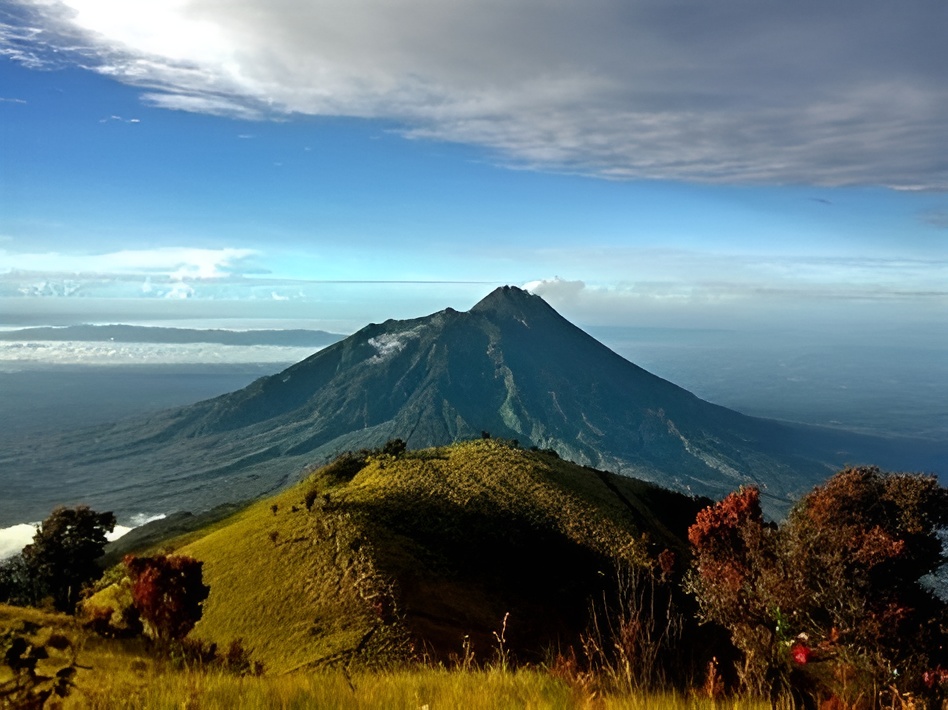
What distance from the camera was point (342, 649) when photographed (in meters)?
22.3

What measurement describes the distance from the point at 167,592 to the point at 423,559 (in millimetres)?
16604

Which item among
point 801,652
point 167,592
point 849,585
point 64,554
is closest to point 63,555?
point 64,554

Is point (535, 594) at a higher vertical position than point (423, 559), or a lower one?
lower

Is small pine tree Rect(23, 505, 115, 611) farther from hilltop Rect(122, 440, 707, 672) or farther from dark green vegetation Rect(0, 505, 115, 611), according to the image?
hilltop Rect(122, 440, 707, 672)

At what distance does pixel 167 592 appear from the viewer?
15875 millimetres

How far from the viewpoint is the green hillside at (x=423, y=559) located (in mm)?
24312

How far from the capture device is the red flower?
1262 centimetres

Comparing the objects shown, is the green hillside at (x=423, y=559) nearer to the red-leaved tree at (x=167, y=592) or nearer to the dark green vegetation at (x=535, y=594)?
the dark green vegetation at (x=535, y=594)

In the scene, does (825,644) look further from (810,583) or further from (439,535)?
(439,535)

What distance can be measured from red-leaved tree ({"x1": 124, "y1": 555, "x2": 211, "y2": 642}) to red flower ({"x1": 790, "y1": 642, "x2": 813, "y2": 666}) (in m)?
12.1

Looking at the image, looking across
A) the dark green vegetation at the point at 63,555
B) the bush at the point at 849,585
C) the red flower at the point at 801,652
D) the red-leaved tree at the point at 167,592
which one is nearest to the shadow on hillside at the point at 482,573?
the red-leaved tree at the point at 167,592

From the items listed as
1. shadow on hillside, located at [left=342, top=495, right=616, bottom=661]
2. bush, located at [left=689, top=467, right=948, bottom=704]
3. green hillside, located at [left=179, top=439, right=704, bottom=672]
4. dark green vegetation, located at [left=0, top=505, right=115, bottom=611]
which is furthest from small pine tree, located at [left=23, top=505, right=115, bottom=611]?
bush, located at [left=689, top=467, right=948, bottom=704]

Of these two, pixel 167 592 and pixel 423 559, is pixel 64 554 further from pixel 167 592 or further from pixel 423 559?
pixel 167 592

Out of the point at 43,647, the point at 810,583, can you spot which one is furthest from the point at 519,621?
the point at 43,647
